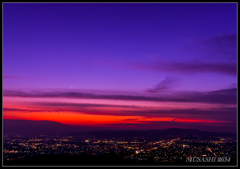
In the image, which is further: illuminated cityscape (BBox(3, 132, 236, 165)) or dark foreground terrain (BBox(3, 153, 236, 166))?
illuminated cityscape (BBox(3, 132, 236, 165))

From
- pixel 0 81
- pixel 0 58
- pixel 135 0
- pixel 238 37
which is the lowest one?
pixel 0 81

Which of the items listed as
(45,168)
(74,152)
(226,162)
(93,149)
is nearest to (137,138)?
(93,149)

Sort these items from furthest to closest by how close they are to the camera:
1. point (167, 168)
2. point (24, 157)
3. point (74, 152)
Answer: point (74, 152) < point (24, 157) < point (167, 168)

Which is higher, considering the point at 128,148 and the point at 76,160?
the point at 128,148

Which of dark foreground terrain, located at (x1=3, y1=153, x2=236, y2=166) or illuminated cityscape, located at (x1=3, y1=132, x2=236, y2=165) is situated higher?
illuminated cityscape, located at (x1=3, y1=132, x2=236, y2=165)

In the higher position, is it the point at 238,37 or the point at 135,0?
the point at 135,0

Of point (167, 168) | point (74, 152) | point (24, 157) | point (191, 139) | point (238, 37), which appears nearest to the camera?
point (167, 168)

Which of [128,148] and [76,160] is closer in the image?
[76,160]

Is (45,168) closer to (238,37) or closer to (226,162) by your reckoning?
(226,162)

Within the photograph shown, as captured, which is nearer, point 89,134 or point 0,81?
point 0,81

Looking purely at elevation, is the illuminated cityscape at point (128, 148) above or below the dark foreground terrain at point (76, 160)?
above

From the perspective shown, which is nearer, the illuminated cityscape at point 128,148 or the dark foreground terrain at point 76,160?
the dark foreground terrain at point 76,160
